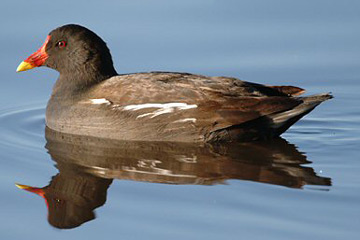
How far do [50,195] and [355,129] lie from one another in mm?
4788

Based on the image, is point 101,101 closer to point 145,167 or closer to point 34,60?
point 145,167

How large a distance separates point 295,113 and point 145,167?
2.27 m

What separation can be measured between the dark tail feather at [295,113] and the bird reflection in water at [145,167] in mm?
303

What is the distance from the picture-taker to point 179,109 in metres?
11.2

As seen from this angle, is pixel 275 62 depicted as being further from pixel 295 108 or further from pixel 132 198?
pixel 132 198

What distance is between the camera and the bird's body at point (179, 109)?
36.2 ft

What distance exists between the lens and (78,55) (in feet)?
40.2

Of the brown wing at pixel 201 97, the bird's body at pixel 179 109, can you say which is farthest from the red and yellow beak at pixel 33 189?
the brown wing at pixel 201 97

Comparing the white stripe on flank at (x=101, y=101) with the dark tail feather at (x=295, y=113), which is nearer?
the dark tail feather at (x=295, y=113)

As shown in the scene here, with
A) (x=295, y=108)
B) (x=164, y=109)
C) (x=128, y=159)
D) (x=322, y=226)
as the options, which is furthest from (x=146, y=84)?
(x=322, y=226)

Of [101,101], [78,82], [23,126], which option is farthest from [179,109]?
[23,126]

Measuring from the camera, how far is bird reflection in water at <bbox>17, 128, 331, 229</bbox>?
941 centimetres

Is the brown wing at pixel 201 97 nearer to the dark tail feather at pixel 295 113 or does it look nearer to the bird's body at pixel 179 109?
the bird's body at pixel 179 109

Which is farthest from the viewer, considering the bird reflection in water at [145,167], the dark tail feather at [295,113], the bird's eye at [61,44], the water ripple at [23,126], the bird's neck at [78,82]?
the bird's eye at [61,44]
